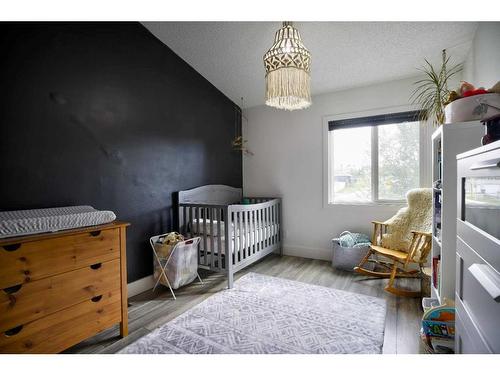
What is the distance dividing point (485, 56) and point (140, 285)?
10.9ft

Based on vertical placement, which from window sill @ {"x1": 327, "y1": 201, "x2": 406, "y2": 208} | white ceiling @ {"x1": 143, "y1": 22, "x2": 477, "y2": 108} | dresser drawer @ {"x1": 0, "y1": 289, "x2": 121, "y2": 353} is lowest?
dresser drawer @ {"x1": 0, "y1": 289, "x2": 121, "y2": 353}

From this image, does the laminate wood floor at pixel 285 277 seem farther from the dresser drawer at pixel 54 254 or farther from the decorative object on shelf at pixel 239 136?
the decorative object on shelf at pixel 239 136

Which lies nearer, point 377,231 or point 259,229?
point 377,231

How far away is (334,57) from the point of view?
2449mm

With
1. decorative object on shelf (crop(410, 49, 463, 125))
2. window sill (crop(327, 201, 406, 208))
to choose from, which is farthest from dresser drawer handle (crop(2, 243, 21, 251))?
decorative object on shelf (crop(410, 49, 463, 125))

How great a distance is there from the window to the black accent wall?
169cm

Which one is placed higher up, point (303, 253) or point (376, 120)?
point (376, 120)

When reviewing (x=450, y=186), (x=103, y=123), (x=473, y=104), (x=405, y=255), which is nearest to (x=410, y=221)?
(x=405, y=255)

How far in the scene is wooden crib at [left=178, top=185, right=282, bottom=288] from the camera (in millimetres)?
2365

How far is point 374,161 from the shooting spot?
9.62 ft

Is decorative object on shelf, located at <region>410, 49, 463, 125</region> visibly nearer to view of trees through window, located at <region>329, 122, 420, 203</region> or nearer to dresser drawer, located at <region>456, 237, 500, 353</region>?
view of trees through window, located at <region>329, 122, 420, 203</region>

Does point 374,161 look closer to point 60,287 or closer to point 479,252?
point 479,252

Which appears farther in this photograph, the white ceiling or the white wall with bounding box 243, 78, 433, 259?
the white wall with bounding box 243, 78, 433, 259
